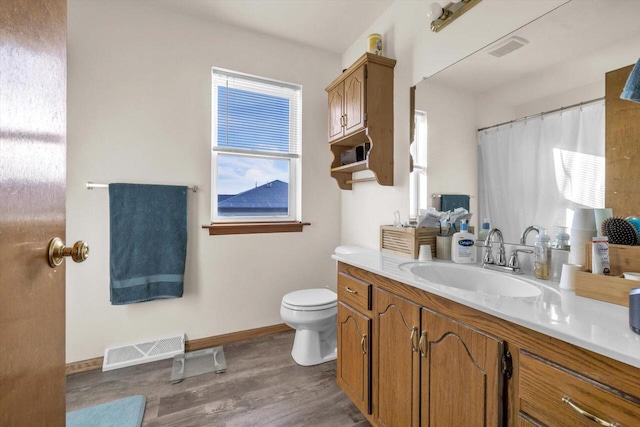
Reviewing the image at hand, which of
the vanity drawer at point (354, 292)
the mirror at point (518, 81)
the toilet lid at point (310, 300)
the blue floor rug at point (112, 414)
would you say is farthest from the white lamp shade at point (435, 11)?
the blue floor rug at point (112, 414)

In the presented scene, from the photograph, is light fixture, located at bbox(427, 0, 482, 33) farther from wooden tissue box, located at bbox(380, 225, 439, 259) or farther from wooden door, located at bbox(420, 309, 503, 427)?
wooden door, located at bbox(420, 309, 503, 427)

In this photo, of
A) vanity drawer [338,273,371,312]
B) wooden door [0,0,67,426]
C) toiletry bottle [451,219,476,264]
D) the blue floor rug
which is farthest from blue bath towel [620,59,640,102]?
the blue floor rug

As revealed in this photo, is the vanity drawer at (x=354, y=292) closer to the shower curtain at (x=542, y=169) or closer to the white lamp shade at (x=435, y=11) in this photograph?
the shower curtain at (x=542, y=169)

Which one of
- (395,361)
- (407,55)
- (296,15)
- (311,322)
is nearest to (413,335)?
(395,361)

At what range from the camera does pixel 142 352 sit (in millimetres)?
2006

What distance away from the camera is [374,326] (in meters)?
1.35

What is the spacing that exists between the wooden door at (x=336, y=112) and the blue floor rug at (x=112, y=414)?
216 centimetres

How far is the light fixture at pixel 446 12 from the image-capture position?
4.70 feet

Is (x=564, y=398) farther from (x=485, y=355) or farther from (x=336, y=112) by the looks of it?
(x=336, y=112)

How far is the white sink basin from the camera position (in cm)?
108

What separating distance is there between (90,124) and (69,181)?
41 centimetres

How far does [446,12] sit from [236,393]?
8.13 feet

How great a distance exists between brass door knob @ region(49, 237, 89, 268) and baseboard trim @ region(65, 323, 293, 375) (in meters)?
1.82

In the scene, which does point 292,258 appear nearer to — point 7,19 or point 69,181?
point 69,181
